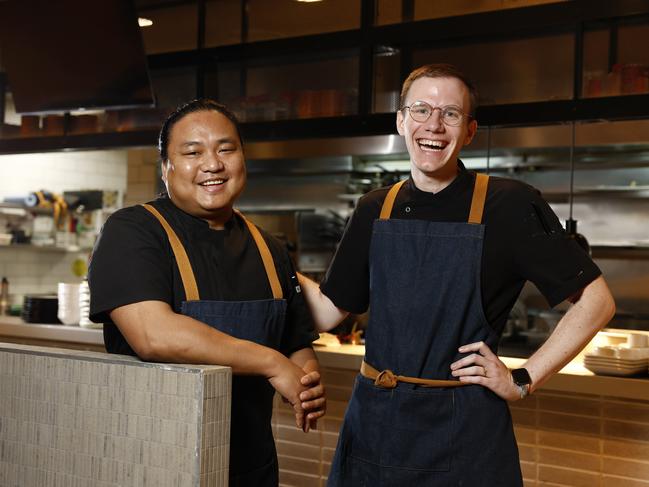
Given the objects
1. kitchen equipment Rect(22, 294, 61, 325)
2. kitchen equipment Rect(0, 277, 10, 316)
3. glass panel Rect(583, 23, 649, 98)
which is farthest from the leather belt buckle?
kitchen equipment Rect(0, 277, 10, 316)

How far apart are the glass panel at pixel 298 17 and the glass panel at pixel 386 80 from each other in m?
0.22

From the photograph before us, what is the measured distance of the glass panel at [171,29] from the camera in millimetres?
5273

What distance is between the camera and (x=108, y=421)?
1.46 metres

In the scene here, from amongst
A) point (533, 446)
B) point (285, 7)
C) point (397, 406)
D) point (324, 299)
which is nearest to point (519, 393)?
point (397, 406)

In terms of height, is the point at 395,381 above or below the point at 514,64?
below

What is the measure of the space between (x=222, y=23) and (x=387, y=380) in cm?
351

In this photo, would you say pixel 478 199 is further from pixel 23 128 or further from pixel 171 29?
pixel 23 128

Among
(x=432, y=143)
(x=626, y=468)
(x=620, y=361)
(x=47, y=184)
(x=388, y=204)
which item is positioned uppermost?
(x=47, y=184)

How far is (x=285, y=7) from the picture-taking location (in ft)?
16.1

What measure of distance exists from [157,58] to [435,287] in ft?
12.0

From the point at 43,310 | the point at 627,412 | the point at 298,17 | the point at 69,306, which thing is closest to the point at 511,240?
the point at 627,412

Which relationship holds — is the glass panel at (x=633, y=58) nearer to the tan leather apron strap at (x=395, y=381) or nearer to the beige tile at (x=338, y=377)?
the beige tile at (x=338, y=377)

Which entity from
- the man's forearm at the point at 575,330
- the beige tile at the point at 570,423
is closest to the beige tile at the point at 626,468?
the beige tile at the point at 570,423

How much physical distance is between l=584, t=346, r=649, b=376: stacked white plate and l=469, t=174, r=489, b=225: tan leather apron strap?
1.38 m
